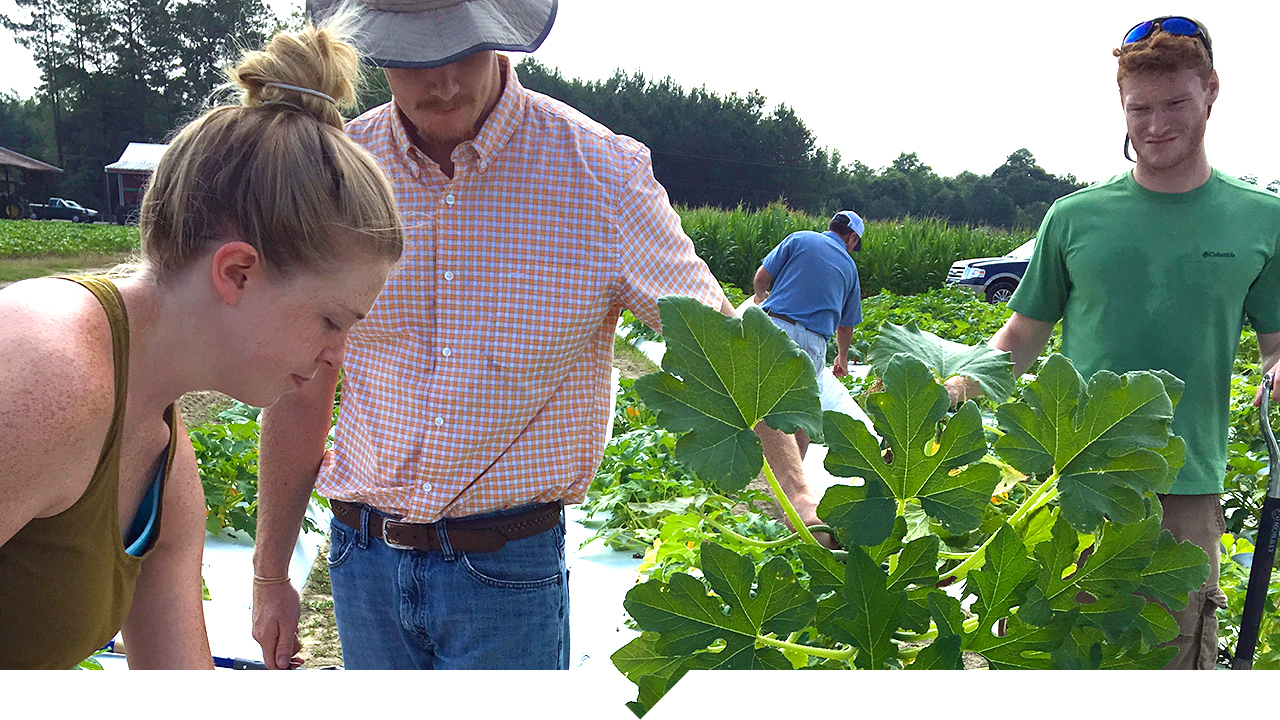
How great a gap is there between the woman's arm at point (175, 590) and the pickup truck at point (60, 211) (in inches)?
1796

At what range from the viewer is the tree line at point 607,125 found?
3384cm

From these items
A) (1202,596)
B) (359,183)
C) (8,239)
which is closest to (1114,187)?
(1202,596)

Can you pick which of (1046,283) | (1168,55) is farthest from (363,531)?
(1168,55)

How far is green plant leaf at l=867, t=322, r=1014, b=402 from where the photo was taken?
802 millimetres

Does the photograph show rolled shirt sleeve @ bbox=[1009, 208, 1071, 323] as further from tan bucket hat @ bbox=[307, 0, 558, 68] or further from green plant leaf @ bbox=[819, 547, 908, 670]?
green plant leaf @ bbox=[819, 547, 908, 670]

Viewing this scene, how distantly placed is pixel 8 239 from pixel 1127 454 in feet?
101

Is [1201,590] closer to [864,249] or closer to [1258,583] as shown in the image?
[1258,583]

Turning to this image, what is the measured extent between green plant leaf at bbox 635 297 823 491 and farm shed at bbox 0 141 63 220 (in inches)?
1672

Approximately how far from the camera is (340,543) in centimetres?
178

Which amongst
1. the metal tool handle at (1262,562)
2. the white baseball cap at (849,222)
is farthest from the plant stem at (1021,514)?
the white baseball cap at (849,222)

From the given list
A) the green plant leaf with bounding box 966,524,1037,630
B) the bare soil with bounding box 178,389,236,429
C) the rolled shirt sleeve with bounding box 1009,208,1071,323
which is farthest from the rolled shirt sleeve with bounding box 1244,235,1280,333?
the bare soil with bounding box 178,389,236,429

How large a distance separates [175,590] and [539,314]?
661mm

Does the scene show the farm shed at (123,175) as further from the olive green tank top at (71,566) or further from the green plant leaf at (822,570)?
the green plant leaf at (822,570)
